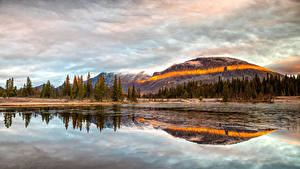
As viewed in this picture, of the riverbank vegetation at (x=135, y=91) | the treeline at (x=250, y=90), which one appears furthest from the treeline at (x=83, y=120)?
the treeline at (x=250, y=90)

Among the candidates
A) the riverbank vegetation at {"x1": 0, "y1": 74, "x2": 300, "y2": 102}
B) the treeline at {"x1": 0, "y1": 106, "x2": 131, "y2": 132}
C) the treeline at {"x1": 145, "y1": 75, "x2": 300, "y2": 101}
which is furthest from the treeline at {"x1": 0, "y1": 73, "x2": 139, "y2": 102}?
the treeline at {"x1": 0, "y1": 106, "x2": 131, "y2": 132}

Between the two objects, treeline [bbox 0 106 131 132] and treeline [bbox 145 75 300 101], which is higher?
treeline [bbox 145 75 300 101]

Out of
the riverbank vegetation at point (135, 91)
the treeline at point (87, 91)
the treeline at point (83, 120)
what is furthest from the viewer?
the riverbank vegetation at point (135, 91)

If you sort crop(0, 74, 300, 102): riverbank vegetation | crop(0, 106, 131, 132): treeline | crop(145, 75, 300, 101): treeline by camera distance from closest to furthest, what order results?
crop(0, 106, 131, 132): treeline → crop(0, 74, 300, 102): riverbank vegetation → crop(145, 75, 300, 101): treeline

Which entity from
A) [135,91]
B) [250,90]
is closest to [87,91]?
[135,91]

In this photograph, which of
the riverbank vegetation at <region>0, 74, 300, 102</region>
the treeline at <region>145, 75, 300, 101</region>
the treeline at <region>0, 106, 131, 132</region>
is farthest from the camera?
the treeline at <region>145, 75, 300, 101</region>

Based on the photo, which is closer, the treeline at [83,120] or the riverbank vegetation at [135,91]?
the treeline at [83,120]

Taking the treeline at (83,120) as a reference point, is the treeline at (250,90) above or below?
above

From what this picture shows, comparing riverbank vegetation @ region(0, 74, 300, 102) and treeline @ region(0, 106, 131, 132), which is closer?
treeline @ region(0, 106, 131, 132)

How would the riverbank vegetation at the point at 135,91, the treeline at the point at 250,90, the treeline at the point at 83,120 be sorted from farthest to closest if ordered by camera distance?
the treeline at the point at 250,90, the riverbank vegetation at the point at 135,91, the treeline at the point at 83,120

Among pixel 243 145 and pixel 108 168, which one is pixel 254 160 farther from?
pixel 108 168

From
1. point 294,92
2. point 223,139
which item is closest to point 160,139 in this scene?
point 223,139

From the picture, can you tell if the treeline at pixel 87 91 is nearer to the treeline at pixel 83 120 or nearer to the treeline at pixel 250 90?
the treeline at pixel 250 90

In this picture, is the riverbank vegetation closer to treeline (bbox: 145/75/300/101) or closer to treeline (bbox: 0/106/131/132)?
treeline (bbox: 145/75/300/101)
